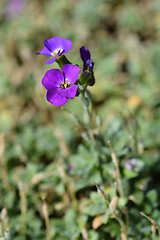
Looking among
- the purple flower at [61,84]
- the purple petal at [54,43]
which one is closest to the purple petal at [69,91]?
the purple flower at [61,84]

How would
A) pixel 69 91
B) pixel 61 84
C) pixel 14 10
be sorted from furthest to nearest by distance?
pixel 14 10 < pixel 61 84 < pixel 69 91

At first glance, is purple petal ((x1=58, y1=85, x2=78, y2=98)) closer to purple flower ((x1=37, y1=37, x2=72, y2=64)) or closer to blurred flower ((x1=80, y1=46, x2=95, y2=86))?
blurred flower ((x1=80, y1=46, x2=95, y2=86))

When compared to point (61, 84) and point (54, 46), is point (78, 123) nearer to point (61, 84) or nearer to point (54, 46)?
point (61, 84)

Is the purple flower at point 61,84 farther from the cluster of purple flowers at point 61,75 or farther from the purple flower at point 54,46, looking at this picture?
the purple flower at point 54,46

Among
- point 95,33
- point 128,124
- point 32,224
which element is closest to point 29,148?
point 32,224

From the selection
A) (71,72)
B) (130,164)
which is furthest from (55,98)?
(130,164)
